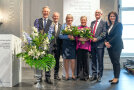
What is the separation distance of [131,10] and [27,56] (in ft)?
16.8

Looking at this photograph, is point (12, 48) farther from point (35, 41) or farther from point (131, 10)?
point (131, 10)

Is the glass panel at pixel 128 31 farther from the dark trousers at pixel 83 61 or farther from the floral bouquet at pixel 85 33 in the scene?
the floral bouquet at pixel 85 33

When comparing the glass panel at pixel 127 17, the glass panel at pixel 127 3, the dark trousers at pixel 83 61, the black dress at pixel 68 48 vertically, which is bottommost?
the dark trousers at pixel 83 61

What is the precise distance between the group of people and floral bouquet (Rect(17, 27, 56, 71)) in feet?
1.77

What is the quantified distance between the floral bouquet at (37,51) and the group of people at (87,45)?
54 cm

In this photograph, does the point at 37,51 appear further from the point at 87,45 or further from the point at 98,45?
the point at 98,45

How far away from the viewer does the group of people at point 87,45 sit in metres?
3.73

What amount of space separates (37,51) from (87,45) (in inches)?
48.2

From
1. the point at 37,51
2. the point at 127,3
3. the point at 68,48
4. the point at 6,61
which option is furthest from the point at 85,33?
the point at 127,3

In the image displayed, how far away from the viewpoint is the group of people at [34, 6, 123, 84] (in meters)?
3.73

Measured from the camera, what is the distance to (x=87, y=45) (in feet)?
13.0

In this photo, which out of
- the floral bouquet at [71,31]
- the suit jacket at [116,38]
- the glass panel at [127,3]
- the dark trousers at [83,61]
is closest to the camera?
the suit jacket at [116,38]

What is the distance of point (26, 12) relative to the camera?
6953mm

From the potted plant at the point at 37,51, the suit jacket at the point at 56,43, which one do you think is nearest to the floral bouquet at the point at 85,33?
the suit jacket at the point at 56,43
